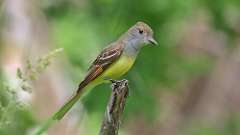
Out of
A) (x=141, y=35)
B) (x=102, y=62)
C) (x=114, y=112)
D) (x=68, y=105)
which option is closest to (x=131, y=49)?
(x=141, y=35)

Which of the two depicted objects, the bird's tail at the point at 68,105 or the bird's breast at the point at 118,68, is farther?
the bird's breast at the point at 118,68

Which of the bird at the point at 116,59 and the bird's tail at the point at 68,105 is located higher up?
the bird at the point at 116,59

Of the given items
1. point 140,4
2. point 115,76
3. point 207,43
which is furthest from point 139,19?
point 207,43

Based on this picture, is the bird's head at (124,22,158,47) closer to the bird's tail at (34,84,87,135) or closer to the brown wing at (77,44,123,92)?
the brown wing at (77,44,123,92)

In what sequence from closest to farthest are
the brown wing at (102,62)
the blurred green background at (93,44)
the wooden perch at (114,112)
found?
the wooden perch at (114,112) → the brown wing at (102,62) → the blurred green background at (93,44)

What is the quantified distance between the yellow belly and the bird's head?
16 cm

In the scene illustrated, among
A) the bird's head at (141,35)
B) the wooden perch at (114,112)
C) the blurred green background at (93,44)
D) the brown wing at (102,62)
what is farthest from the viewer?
the blurred green background at (93,44)

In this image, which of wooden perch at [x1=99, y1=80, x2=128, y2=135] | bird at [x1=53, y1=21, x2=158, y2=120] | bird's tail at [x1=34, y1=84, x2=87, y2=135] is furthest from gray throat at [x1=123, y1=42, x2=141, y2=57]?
wooden perch at [x1=99, y1=80, x2=128, y2=135]

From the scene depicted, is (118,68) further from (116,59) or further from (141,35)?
(141,35)

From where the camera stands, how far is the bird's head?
4.16m

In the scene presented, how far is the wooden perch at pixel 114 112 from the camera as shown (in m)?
2.71

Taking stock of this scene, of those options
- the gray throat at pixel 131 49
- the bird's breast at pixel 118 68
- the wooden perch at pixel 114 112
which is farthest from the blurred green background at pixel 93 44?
the wooden perch at pixel 114 112

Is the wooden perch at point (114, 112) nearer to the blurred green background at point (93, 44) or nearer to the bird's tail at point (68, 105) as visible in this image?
the bird's tail at point (68, 105)

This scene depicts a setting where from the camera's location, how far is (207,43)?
8.25m
